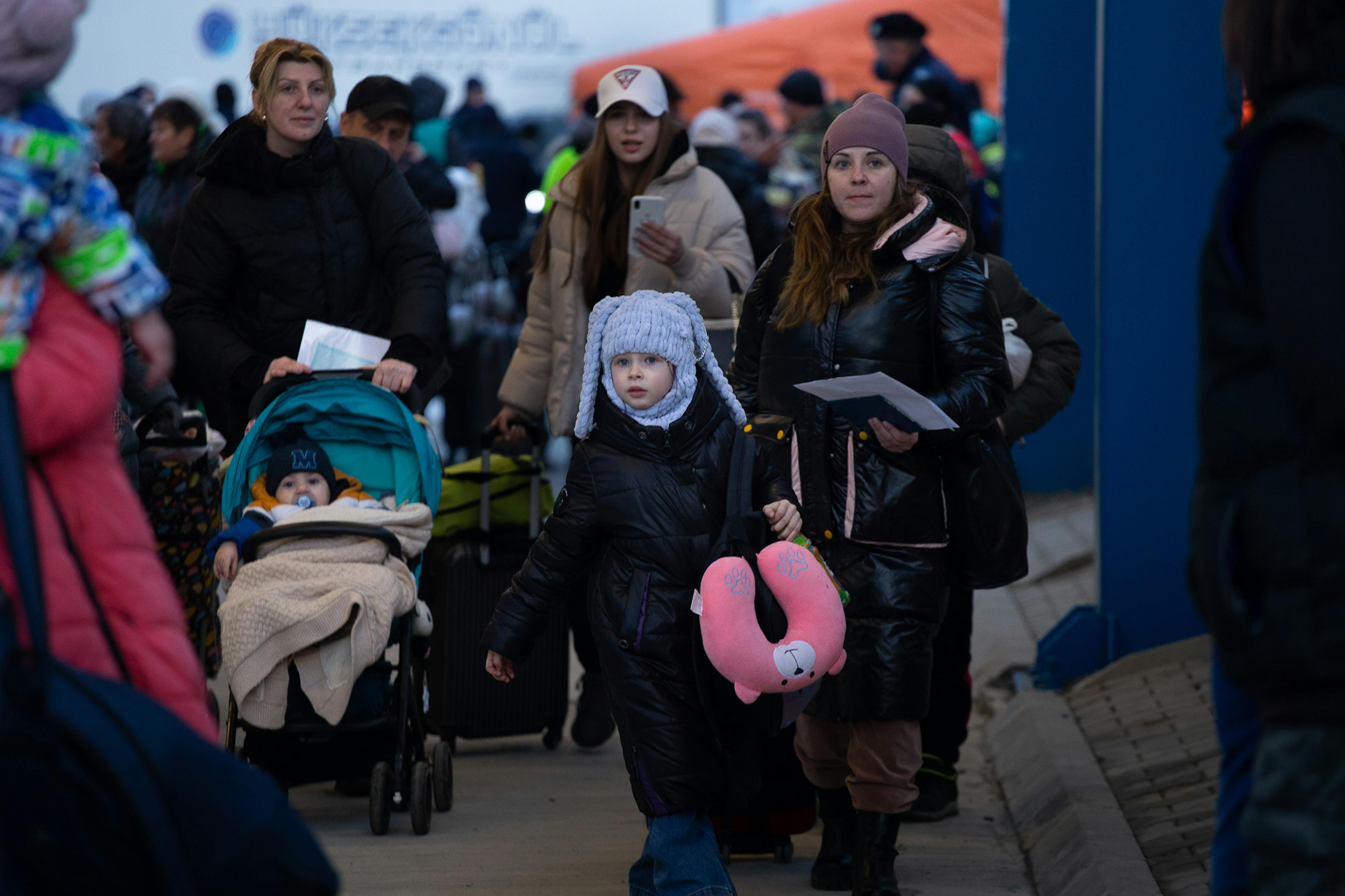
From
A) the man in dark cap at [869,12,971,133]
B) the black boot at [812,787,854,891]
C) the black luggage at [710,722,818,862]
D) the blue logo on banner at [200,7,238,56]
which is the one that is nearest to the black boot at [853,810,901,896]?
the black boot at [812,787,854,891]

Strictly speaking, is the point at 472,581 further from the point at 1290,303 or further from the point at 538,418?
the point at 1290,303

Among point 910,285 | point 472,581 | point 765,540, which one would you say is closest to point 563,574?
point 765,540

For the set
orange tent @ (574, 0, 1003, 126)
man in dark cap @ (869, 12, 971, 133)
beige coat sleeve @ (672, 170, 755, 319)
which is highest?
orange tent @ (574, 0, 1003, 126)

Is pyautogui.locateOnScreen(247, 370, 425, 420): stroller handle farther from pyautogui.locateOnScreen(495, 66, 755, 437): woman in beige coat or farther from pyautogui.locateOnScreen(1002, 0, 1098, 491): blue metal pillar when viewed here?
pyautogui.locateOnScreen(1002, 0, 1098, 491): blue metal pillar

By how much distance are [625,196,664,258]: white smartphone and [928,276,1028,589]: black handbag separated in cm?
151

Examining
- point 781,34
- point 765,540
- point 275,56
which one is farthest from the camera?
point 781,34

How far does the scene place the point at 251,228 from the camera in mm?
5699

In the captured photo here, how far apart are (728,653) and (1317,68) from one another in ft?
6.81

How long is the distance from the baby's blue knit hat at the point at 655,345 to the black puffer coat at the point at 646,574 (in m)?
0.05

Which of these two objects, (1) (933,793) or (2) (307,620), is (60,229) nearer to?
(2) (307,620)

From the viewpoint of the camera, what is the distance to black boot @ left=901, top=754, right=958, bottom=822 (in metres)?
5.77

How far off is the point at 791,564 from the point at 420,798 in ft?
5.93

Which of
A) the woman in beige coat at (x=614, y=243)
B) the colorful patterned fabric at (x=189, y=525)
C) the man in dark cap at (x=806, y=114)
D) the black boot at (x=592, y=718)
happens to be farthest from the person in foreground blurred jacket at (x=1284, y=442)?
the man in dark cap at (x=806, y=114)

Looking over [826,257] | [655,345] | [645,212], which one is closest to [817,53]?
[645,212]
